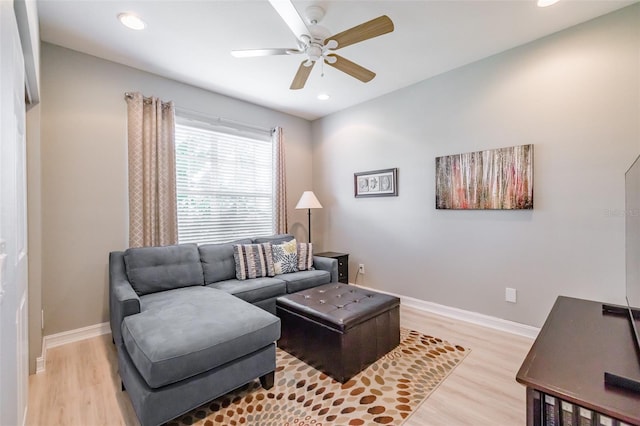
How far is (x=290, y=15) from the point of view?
5.74ft

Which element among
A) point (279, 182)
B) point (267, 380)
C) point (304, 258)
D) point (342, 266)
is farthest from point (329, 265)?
point (267, 380)

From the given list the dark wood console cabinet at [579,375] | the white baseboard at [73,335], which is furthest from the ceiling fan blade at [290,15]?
the white baseboard at [73,335]

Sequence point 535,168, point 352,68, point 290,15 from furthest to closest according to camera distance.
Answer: point 535,168, point 352,68, point 290,15

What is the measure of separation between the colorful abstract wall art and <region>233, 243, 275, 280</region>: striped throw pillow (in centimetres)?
208

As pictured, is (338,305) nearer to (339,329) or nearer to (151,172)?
(339,329)

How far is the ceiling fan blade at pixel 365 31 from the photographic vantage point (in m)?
1.80

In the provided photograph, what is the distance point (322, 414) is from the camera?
1.69m

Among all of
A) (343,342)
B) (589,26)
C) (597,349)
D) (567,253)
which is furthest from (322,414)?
(589,26)

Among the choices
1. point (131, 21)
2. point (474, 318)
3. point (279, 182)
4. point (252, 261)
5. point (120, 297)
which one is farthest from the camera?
point (279, 182)

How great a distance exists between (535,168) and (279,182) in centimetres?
307

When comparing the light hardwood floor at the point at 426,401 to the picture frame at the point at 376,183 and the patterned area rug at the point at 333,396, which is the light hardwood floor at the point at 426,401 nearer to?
the patterned area rug at the point at 333,396

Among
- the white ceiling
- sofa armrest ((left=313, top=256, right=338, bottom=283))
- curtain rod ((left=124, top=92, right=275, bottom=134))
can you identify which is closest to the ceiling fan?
the white ceiling

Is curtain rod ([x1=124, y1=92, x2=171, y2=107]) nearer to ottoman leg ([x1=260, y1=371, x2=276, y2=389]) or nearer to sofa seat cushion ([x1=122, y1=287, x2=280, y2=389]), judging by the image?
sofa seat cushion ([x1=122, y1=287, x2=280, y2=389])

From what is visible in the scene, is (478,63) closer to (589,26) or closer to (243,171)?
(589,26)
